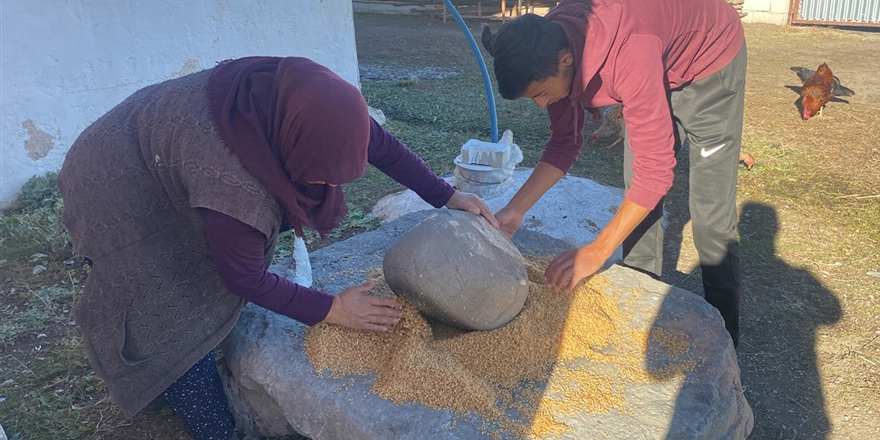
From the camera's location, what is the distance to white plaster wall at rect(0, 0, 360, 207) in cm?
420

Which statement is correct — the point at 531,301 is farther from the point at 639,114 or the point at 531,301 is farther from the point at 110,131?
the point at 110,131

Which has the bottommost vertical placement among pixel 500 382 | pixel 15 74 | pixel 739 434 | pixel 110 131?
pixel 739 434

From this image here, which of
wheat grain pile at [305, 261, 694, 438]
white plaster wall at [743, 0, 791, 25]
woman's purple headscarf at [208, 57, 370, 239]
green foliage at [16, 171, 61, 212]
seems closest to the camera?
woman's purple headscarf at [208, 57, 370, 239]

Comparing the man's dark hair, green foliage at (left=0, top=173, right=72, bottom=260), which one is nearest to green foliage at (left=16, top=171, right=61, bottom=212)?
green foliage at (left=0, top=173, right=72, bottom=260)

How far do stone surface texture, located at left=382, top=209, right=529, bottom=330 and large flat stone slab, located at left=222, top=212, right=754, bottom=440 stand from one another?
0.95 feet

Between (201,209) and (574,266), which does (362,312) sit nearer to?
(201,209)

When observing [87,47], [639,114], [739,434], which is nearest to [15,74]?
[87,47]

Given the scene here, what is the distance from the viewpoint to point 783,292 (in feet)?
11.4

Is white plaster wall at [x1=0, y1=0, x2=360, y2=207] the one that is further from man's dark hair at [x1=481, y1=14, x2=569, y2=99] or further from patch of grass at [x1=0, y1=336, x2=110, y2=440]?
man's dark hair at [x1=481, y1=14, x2=569, y2=99]

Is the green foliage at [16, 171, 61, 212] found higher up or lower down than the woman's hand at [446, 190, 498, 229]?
lower down

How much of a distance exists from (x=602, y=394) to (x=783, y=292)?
2.02 meters

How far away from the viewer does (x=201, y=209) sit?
1902 mm

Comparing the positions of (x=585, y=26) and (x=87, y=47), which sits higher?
(x=585, y=26)

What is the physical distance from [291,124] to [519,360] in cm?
107
